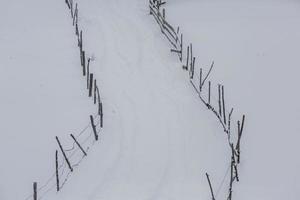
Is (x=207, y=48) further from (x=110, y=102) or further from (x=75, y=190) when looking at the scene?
(x=75, y=190)

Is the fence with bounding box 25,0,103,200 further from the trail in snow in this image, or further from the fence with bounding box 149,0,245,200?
the fence with bounding box 149,0,245,200

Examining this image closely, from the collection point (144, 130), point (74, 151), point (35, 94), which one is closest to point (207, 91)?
point (144, 130)

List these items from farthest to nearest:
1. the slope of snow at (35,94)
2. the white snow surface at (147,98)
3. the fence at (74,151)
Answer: the slope of snow at (35,94), the white snow surface at (147,98), the fence at (74,151)

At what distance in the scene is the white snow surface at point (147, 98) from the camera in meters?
6.29

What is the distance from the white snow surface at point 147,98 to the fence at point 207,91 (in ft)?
0.32

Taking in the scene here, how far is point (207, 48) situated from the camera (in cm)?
902

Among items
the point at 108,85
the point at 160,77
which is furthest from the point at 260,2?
the point at 108,85

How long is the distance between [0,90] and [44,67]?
87cm

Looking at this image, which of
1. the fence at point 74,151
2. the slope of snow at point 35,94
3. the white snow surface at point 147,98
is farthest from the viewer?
the slope of snow at point 35,94

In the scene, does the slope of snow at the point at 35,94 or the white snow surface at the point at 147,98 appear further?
the slope of snow at the point at 35,94

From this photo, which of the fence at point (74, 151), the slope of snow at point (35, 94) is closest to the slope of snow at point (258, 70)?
the fence at point (74, 151)

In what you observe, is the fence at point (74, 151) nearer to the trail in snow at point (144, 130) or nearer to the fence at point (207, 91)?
the trail in snow at point (144, 130)

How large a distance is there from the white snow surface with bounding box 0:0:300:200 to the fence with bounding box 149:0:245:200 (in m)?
0.10

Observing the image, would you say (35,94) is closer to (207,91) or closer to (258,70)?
(207,91)
